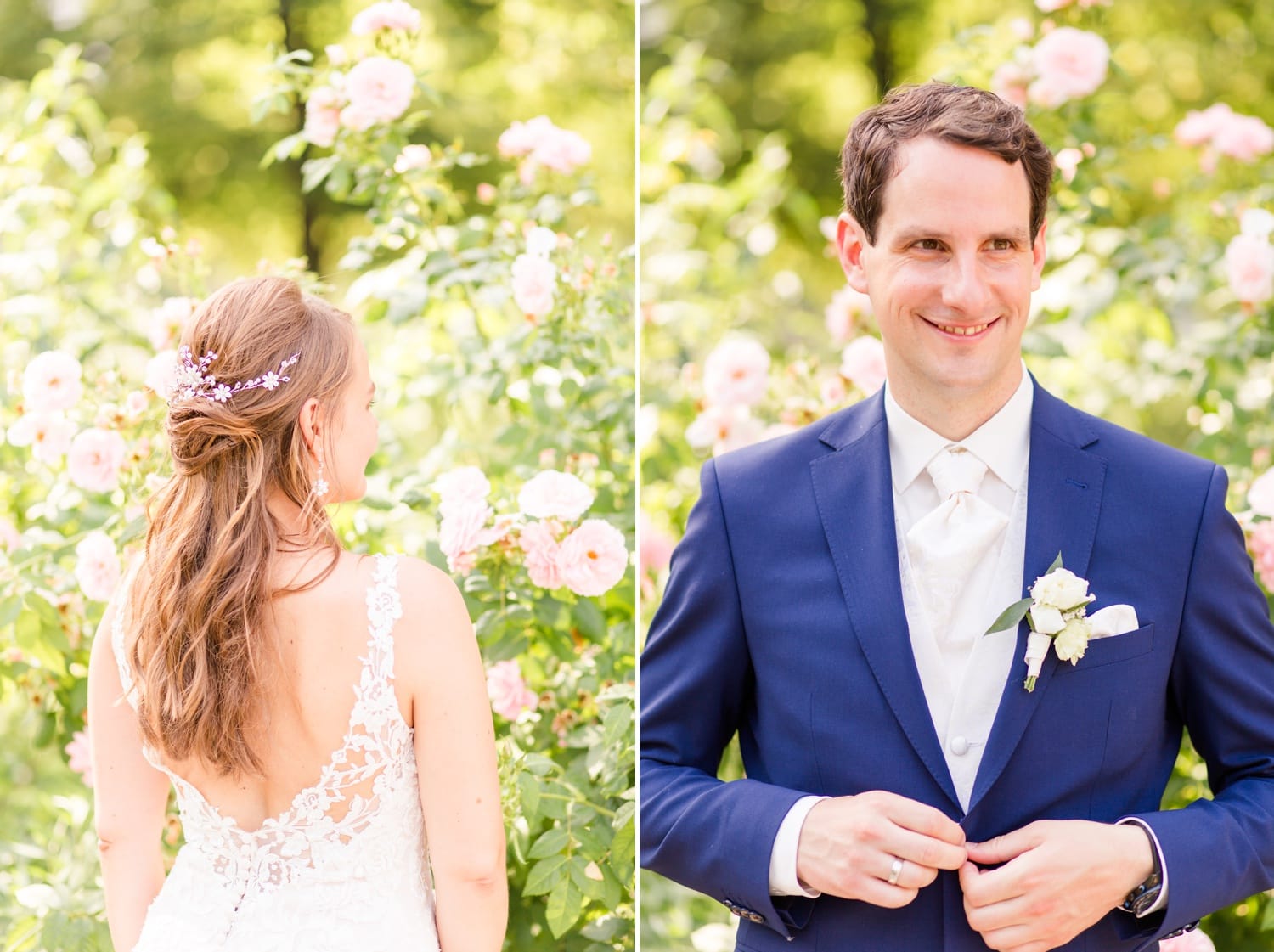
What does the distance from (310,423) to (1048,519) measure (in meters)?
0.96

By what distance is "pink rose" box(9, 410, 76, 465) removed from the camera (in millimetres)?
2373

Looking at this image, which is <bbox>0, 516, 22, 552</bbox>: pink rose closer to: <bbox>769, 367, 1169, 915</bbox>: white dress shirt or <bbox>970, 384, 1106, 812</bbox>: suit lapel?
<bbox>769, 367, 1169, 915</bbox>: white dress shirt

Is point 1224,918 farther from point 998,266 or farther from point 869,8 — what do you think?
point 869,8

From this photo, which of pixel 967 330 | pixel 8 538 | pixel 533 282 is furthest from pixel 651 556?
pixel 8 538

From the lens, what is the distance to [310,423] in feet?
5.15

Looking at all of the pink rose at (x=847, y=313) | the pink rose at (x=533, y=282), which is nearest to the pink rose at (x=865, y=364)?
the pink rose at (x=847, y=313)

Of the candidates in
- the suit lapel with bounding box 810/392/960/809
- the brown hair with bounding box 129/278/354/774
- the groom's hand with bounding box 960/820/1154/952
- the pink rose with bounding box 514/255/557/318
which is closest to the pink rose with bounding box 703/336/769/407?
the pink rose with bounding box 514/255/557/318

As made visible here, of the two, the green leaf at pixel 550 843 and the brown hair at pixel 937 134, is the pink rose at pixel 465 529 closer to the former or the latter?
the green leaf at pixel 550 843

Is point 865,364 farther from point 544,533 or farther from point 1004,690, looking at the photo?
point 1004,690

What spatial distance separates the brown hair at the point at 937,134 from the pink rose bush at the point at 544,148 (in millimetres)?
950

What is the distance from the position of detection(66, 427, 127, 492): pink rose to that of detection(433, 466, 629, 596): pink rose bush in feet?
2.24

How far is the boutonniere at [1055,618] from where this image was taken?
1.43 m

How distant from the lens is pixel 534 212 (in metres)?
2.52

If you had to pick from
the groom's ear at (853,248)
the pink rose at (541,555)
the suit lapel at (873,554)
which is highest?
the groom's ear at (853,248)
